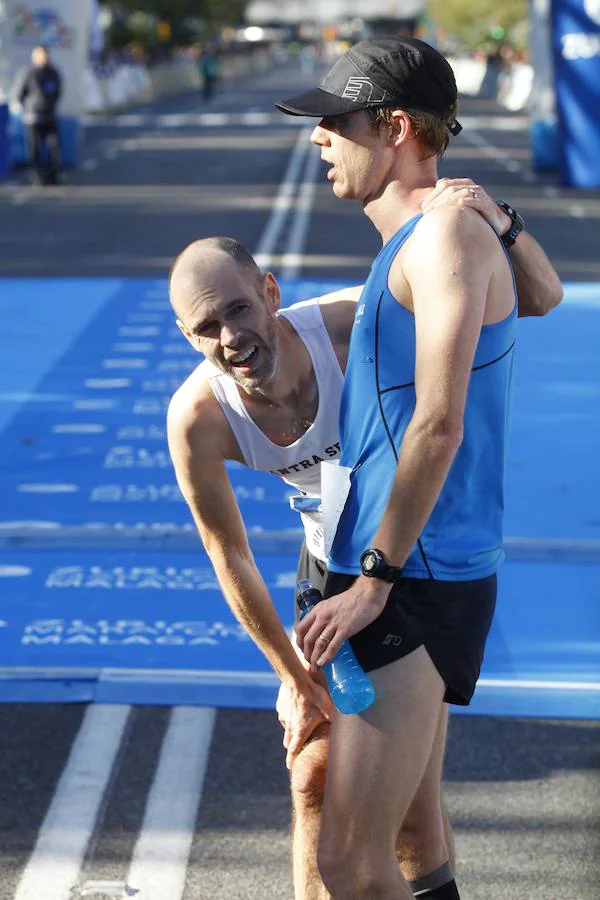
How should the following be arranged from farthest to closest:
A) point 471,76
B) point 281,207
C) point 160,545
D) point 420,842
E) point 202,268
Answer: point 471,76, point 281,207, point 160,545, point 420,842, point 202,268

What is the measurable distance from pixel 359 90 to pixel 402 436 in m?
0.67

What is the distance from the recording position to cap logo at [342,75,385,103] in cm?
297

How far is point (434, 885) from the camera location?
338 cm

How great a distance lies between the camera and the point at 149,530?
7133 mm

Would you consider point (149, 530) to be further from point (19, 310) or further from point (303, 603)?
point (19, 310)

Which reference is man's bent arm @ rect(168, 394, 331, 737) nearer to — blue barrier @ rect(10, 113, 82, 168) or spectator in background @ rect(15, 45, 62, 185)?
spectator in background @ rect(15, 45, 62, 185)

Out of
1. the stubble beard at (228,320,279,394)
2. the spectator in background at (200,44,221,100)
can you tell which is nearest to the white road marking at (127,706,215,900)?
the stubble beard at (228,320,279,394)

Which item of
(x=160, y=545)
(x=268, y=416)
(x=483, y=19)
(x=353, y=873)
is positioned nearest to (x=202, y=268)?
(x=268, y=416)

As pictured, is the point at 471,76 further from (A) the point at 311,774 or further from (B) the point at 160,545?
(A) the point at 311,774

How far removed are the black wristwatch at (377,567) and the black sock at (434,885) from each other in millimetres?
839

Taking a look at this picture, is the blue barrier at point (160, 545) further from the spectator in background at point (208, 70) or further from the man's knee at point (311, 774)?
the spectator in background at point (208, 70)

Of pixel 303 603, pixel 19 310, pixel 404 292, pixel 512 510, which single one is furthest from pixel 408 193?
pixel 19 310

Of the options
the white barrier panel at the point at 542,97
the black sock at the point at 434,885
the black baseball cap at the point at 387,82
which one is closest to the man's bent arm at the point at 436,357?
the black baseball cap at the point at 387,82

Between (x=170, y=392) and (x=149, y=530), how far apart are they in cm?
332
